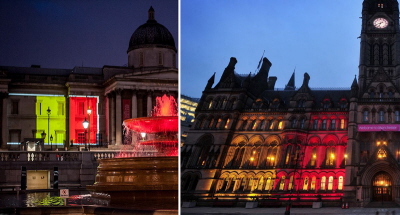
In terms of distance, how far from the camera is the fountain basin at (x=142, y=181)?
1045 cm

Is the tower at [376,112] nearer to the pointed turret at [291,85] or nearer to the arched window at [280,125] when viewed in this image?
the pointed turret at [291,85]

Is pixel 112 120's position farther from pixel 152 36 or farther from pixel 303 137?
pixel 303 137

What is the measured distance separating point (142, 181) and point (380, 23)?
7.15m

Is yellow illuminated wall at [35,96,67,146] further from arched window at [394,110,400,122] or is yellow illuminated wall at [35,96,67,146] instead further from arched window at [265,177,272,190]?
arched window at [394,110,400,122]

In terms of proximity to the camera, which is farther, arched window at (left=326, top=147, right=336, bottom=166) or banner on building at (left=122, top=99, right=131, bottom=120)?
banner on building at (left=122, top=99, right=131, bottom=120)

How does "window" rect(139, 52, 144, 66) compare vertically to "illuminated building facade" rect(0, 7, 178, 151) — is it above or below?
above

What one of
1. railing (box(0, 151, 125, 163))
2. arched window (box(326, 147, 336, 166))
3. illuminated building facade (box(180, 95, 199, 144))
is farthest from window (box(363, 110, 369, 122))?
railing (box(0, 151, 125, 163))

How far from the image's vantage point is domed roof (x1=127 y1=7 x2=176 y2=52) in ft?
129

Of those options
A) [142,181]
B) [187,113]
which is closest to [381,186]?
[187,113]

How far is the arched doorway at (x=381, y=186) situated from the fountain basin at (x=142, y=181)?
6.21 m

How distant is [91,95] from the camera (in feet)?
128

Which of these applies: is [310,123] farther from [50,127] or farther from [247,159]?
[50,127]

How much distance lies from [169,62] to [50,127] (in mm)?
7489

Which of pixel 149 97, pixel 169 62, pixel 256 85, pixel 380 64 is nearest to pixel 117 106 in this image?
pixel 149 97
